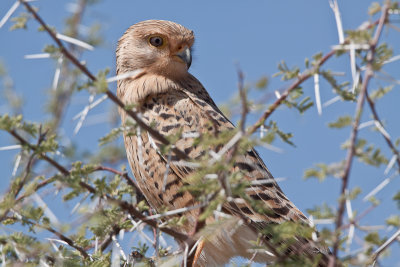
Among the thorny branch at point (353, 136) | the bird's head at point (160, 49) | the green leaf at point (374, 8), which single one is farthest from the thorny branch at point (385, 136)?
the bird's head at point (160, 49)

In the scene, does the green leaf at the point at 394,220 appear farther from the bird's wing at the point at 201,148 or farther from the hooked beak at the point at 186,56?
the hooked beak at the point at 186,56

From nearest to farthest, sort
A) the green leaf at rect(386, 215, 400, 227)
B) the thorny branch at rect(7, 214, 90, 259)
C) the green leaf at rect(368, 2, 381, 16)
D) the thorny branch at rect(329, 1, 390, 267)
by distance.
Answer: the thorny branch at rect(329, 1, 390, 267) → the green leaf at rect(386, 215, 400, 227) → the green leaf at rect(368, 2, 381, 16) → the thorny branch at rect(7, 214, 90, 259)

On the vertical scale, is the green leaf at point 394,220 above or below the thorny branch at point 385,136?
below

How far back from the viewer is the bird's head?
15.5ft

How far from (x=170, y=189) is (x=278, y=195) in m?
0.81

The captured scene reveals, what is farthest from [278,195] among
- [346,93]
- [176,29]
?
[346,93]

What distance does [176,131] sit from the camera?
3867 mm

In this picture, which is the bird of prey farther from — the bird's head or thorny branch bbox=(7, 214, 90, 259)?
thorny branch bbox=(7, 214, 90, 259)

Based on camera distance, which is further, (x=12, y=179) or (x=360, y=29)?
(x=12, y=179)

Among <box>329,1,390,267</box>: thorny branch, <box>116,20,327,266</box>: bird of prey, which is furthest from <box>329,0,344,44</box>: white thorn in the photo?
<box>116,20,327,266</box>: bird of prey

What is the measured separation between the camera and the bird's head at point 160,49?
4.72 meters

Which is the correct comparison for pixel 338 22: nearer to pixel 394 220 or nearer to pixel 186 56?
pixel 394 220

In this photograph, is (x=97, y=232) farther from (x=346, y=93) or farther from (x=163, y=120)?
(x=163, y=120)

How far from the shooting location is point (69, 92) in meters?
2.44
